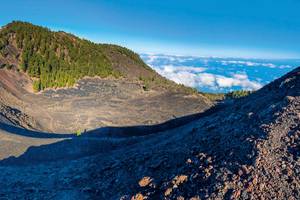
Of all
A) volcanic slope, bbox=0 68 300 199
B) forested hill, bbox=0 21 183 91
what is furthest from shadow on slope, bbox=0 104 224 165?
forested hill, bbox=0 21 183 91

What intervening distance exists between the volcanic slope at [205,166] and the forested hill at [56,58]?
42.3m

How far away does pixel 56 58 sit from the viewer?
7881 centimetres

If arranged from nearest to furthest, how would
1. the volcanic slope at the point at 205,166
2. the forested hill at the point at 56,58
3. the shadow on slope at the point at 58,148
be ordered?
the volcanic slope at the point at 205,166
the shadow on slope at the point at 58,148
the forested hill at the point at 56,58

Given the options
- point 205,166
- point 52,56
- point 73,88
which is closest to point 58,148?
point 205,166

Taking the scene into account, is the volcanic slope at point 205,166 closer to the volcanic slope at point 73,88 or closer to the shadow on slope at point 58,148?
the shadow on slope at point 58,148

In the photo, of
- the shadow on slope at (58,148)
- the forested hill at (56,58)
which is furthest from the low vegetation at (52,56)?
the shadow on slope at (58,148)

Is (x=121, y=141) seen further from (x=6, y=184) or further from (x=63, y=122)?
(x=63, y=122)

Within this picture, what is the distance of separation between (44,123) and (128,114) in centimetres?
1336

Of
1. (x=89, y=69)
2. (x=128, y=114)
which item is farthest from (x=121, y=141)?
(x=89, y=69)

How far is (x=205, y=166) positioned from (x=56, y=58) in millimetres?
65025

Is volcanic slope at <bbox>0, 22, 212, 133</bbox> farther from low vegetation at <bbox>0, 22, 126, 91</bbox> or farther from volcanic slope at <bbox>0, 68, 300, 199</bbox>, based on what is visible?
volcanic slope at <bbox>0, 68, 300, 199</bbox>

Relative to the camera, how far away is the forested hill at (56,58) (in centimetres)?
6988

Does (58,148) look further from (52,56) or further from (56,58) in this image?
(56,58)

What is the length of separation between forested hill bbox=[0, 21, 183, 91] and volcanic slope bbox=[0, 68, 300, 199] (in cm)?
4227
